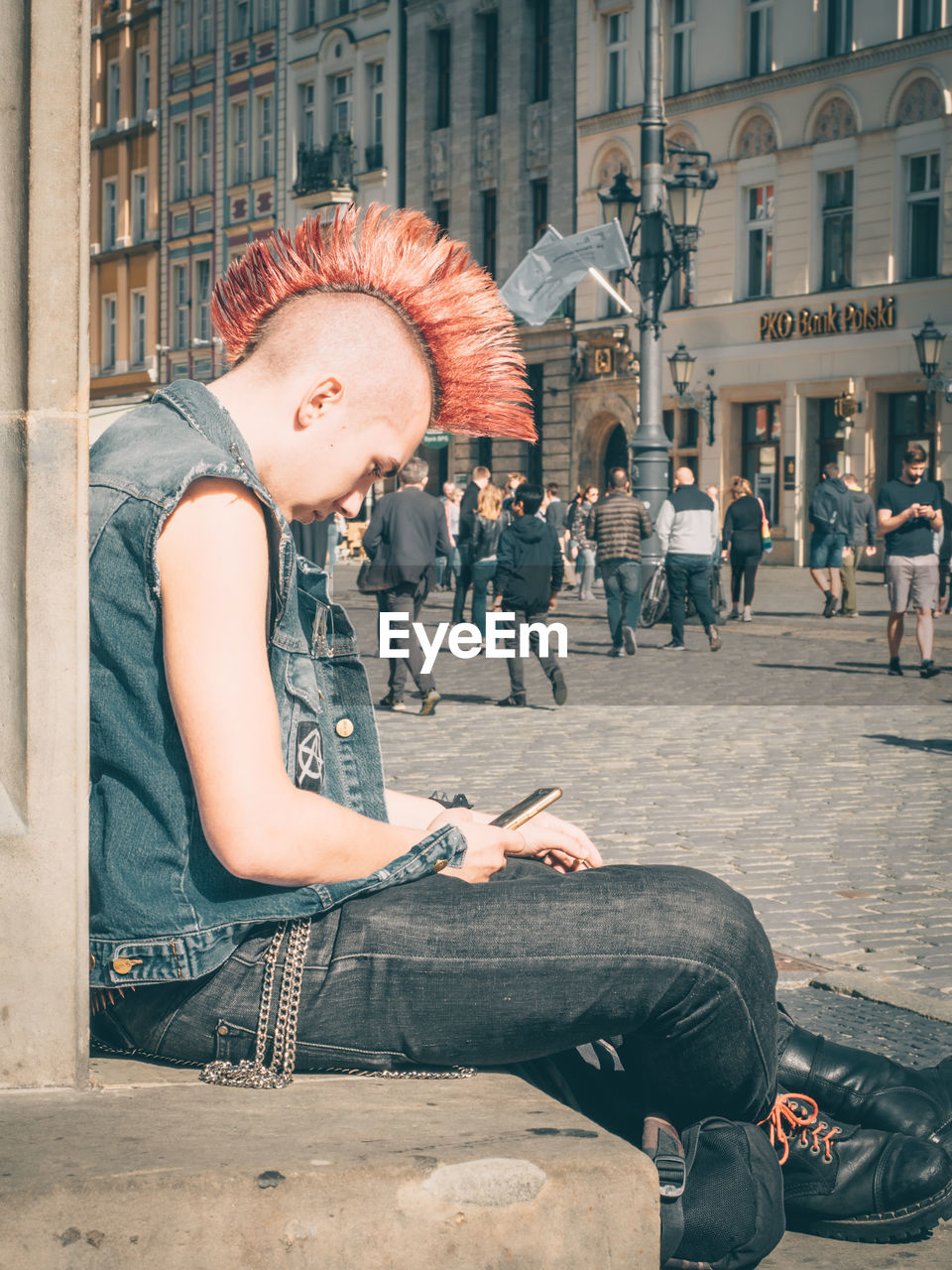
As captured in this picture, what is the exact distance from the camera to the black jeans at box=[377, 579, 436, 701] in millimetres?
11961

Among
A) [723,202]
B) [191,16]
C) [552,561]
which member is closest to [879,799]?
[552,561]

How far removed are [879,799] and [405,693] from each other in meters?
5.74

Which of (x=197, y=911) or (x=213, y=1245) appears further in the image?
(x=197, y=911)

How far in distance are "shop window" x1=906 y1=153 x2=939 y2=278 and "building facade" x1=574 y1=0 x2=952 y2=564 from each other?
3 cm

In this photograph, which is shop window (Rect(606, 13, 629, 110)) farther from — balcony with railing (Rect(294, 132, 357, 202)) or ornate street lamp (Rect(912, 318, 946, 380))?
ornate street lamp (Rect(912, 318, 946, 380))

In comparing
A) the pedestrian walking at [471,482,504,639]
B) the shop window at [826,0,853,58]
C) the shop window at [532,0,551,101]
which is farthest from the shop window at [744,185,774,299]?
the pedestrian walking at [471,482,504,639]

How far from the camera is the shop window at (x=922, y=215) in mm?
29812

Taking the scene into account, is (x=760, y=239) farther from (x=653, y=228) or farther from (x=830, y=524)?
(x=830, y=524)

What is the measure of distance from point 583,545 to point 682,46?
13.4 m

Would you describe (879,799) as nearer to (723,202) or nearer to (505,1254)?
(505,1254)

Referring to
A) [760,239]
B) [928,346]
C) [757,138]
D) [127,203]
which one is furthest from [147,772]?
[127,203]

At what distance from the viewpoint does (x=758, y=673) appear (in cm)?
1436

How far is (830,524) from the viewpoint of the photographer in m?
19.8

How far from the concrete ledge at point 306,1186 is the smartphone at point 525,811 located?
608 mm
